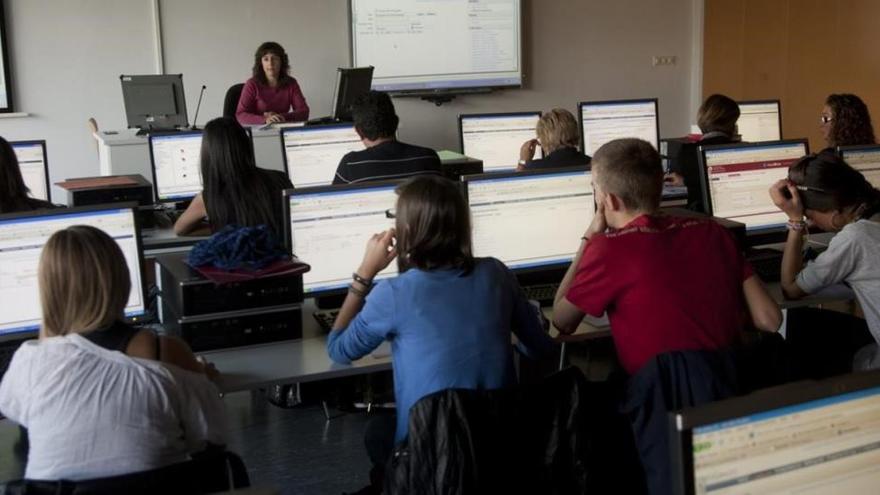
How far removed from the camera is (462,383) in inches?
89.8

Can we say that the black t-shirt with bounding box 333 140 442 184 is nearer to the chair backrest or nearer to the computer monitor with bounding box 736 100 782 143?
the computer monitor with bounding box 736 100 782 143

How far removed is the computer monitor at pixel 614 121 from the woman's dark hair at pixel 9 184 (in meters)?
3.51

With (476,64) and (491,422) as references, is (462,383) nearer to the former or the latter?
(491,422)

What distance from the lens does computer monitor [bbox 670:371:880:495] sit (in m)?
1.05

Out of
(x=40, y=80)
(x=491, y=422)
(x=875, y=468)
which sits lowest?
(x=491, y=422)

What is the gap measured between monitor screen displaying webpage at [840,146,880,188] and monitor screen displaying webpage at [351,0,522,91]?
4618mm

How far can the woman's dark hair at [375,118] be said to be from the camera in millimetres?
4395

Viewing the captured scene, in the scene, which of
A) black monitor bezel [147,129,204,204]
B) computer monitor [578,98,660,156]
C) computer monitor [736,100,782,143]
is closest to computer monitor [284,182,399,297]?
black monitor bezel [147,129,204,204]

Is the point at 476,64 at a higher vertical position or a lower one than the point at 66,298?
higher

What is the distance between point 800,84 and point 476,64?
2.86 metres

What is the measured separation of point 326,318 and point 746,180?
1.83 metres

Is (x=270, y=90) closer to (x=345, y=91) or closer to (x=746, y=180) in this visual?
(x=345, y=91)

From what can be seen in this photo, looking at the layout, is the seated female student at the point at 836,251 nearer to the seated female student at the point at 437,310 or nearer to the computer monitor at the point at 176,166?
the seated female student at the point at 437,310

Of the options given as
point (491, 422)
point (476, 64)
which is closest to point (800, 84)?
point (476, 64)
